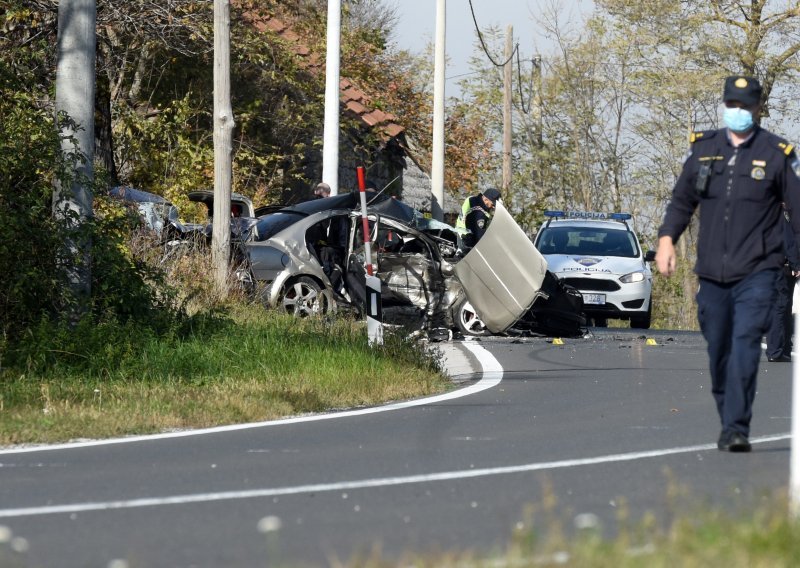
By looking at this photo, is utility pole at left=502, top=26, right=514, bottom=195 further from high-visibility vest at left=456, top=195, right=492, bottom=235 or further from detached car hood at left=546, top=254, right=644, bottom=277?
high-visibility vest at left=456, top=195, right=492, bottom=235

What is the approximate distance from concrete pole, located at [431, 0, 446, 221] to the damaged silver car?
946 cm

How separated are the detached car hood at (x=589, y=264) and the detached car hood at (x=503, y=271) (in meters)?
4.88

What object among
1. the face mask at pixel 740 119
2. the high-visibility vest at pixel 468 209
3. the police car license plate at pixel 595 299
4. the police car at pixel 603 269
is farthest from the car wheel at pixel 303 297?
the face mask at pixel 740 119

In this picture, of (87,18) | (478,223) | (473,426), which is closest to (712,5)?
(478,223)

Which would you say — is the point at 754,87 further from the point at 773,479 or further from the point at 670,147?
the point at 670,147

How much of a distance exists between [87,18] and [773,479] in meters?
7.99

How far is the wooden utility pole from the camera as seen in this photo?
64.8 feet

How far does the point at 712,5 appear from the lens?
41.4 m

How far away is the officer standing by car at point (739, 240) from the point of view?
831 cm

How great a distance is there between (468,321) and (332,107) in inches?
215

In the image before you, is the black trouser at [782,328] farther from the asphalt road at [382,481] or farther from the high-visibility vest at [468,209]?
the high-visibility vest at [468,209]

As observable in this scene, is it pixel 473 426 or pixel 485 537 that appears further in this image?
pixel 473 426

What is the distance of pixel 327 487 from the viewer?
7195 millimetres

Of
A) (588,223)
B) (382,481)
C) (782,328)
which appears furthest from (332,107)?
(382,481)
